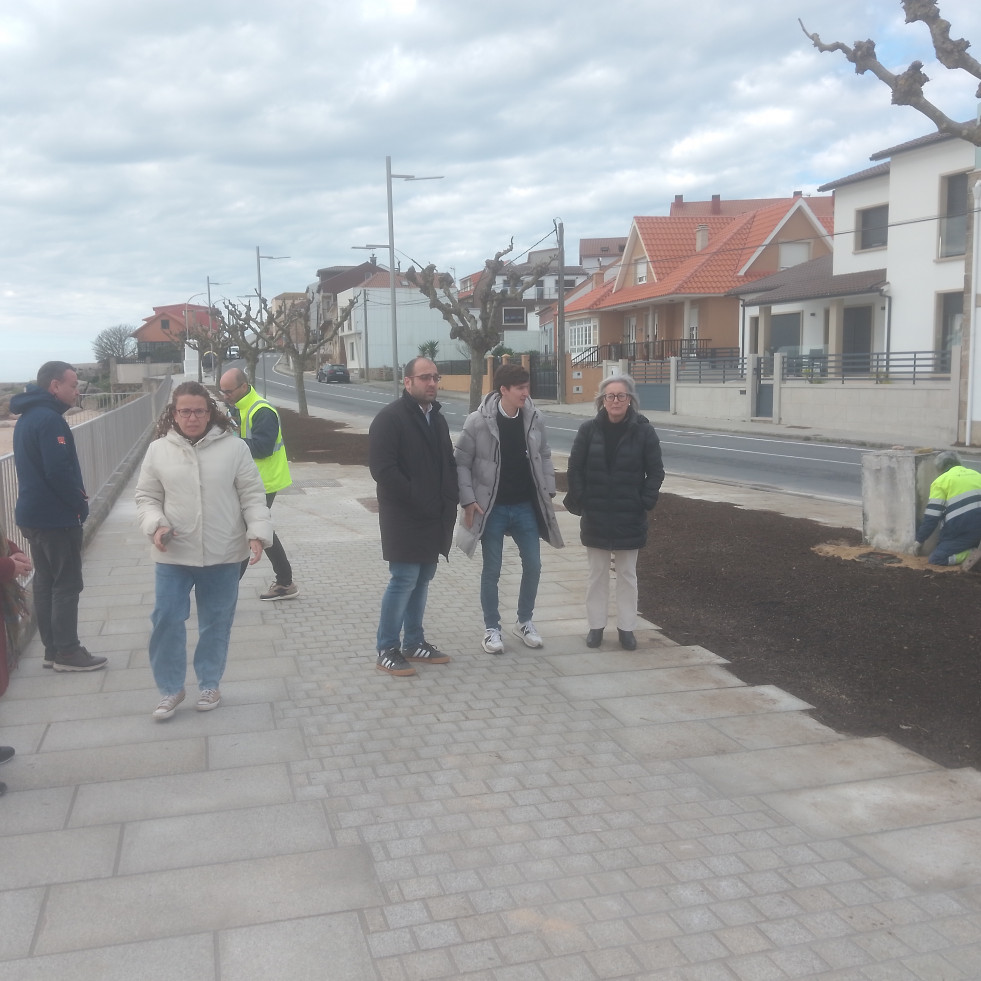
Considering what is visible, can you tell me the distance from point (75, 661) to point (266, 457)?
211 centimetres

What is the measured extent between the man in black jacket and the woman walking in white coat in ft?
2.87

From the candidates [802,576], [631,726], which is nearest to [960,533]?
[802,576]

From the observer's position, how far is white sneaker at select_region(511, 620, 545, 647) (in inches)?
259

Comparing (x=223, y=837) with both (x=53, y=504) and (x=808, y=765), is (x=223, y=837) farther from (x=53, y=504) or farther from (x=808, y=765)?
(x=53, y=504)

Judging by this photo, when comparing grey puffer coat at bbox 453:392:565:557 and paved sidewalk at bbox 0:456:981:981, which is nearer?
paved sidewalk at bbox 0:456:981:981

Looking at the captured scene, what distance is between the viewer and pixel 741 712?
5.34 metres

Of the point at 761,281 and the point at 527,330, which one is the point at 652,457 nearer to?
the point at 761,281

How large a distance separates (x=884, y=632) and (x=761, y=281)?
3598 centimetres

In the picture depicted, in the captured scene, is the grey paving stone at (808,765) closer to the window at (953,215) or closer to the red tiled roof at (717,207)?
the window at (953,215)

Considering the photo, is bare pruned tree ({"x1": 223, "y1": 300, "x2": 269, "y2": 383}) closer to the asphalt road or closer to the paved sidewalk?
the asphalt road

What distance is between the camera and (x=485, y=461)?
6.20m

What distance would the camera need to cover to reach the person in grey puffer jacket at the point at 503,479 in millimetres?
6191

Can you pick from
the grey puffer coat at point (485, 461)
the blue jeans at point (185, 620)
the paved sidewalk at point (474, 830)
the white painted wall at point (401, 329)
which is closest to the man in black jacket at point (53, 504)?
the paved sidewalk at point (474, 830)

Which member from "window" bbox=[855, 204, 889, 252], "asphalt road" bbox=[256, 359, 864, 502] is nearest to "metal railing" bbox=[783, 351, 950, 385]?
"asphalt road" bbox=[256, 359, 864, 502]
